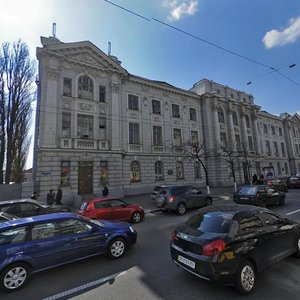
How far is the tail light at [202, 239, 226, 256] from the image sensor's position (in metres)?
3.92

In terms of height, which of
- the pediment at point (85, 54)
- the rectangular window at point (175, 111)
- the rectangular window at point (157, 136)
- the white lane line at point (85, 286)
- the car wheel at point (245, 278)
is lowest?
the white lane line at point (85, 286)

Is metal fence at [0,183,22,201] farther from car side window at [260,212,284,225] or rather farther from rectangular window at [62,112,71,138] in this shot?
car side window at [260,212,284,225]

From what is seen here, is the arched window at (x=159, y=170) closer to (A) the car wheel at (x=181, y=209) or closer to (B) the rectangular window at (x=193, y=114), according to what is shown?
(B) the rectangular window at (x=193, y=114)

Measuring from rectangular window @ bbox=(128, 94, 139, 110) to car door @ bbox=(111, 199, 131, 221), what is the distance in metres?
15.5

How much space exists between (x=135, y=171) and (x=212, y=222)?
1923cm

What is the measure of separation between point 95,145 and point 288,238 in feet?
58.8

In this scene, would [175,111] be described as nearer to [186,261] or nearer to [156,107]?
[156,107]

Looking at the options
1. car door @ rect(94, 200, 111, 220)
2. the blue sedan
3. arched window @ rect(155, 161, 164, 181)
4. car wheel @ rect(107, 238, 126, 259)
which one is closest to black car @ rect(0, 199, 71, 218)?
car door @ rect(94, 200, 111, 220)

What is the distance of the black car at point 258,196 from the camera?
1317cm

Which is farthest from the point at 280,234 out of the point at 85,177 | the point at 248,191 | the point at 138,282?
the point at 85,177

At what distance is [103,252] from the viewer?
19.2 feet

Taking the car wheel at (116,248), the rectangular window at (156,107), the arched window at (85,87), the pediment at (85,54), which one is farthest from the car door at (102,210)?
the rectangular window at (156,107)

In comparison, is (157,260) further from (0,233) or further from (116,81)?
(116,81)

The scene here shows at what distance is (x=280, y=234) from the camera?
4934 millimetres
